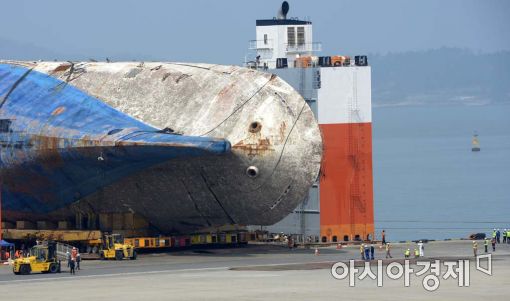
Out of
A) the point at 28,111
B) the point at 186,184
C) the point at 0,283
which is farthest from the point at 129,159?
the point at 0,283

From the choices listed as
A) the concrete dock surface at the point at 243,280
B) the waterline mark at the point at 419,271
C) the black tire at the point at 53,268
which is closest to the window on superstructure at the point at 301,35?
the concrete dock surface at the point at 243,280

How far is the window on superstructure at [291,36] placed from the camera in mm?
96125

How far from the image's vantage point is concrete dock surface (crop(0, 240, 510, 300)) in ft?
176

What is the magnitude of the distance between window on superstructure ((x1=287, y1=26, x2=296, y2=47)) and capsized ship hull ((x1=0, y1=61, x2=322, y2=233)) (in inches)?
702

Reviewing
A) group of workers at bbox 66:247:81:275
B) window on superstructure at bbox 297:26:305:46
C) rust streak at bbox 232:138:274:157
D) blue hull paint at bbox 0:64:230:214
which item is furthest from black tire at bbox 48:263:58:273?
window on superstructure at bbox 297:26:305:46

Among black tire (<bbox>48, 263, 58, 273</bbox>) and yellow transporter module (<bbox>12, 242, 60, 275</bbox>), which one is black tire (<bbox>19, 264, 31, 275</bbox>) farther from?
black tire (<bbox>48, 263, 58, 273</bbox>)

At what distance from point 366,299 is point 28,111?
1206 inches

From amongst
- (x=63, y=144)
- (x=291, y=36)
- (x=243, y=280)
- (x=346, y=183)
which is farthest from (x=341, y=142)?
(x=243, y=280)

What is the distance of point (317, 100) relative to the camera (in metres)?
87.9

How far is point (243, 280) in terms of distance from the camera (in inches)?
2362

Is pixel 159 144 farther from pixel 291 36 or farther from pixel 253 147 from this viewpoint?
pixel 291 36

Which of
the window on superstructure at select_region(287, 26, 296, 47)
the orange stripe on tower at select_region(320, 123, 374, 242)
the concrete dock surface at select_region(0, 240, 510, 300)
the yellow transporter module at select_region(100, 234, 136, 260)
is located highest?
the window on superstructure at select_region(287, 26, 296, 47)

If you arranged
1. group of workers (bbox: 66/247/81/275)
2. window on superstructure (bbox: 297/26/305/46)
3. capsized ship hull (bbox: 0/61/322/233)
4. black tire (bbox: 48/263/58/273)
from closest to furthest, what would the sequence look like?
group of workers (bbox: 66/247/81/275) → black tire (bbox: 48/263/58/273) → capsized ship hull (bbox: 0/61/322/233) → window on superstructure (bbox: 297/26/305/46)

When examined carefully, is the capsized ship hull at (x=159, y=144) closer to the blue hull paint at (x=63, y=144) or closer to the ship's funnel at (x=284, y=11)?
the blue hull paint at (x=63, y=144)
